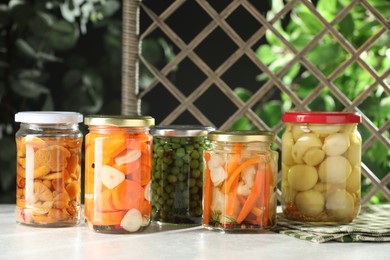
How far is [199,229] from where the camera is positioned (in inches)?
47.1

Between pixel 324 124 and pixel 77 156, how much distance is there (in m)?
0.41

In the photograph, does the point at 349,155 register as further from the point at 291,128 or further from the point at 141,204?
the point at 141,204

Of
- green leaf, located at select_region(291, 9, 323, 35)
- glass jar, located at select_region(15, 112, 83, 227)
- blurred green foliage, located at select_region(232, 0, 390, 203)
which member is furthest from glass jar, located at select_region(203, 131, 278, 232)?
green leaf, located at select_region(291, 9, 323, 35)

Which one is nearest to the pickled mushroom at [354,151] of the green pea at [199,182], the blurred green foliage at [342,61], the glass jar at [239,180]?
the glass jar at [239,180]

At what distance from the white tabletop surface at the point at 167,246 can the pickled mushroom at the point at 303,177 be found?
104mm

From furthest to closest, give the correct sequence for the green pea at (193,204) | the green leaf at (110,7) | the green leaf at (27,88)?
1. the green leaf at (110,7)
2. the green leaf at (27,88)
3. the green pea at (193,204)

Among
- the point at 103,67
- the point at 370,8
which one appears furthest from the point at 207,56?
the point at 370,8

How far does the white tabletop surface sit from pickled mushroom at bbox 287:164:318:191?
0.34 ft

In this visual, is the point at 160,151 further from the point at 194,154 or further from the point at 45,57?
the point at 45,57

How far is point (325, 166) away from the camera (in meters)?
1.20

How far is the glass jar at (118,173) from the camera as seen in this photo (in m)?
1.13

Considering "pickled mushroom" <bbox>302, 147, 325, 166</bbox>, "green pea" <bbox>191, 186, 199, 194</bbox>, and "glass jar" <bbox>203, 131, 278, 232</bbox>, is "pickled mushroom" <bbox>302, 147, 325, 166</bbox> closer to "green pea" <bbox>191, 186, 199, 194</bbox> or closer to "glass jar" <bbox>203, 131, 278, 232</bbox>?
"glass jar" <bbox>203, 131, 278, 232</bbox>

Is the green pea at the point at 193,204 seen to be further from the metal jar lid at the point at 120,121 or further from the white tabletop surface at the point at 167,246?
the metal jar lid at the point at 120,121

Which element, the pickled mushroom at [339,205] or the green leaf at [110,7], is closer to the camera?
the pickled mushroom at [339,205]
